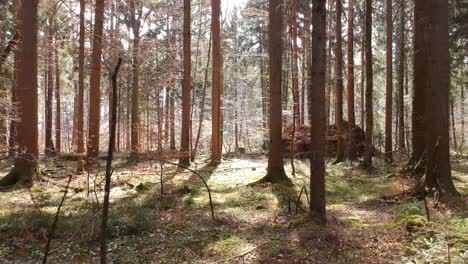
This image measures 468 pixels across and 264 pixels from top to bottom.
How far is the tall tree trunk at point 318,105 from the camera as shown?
21.7 feet

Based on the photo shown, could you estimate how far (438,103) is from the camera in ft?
28.4

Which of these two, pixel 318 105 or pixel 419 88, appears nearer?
pixel 318 105

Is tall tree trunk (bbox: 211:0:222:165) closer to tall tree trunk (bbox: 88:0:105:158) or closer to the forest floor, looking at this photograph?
tall tree trunk (bbox: 88:0:105:158)

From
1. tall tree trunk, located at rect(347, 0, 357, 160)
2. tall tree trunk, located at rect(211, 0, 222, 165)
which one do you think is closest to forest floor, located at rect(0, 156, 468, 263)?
tall tree trunk, located at rect(211, 0, 222, 165)

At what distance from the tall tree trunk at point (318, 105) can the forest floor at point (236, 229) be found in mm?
512

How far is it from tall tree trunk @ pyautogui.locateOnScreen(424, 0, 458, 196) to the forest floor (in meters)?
0.73

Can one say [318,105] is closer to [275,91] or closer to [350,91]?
[275,91]

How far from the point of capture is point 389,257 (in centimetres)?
542

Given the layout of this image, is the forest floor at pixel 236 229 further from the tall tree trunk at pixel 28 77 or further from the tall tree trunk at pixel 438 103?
the tall tree trunk at pixel 28 77

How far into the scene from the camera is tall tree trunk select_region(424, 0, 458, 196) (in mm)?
8570

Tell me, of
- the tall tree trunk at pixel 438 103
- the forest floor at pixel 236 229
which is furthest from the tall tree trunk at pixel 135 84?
the tall tree trunk at pixel 438 103

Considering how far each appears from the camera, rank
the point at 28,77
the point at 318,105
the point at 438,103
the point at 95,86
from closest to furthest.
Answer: the point at 318,105, the point at 438,103, the point at 28,77, the point at 95,86

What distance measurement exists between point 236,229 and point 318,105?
239 cm

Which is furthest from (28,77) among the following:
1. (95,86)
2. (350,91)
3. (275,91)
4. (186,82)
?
(350,91)
